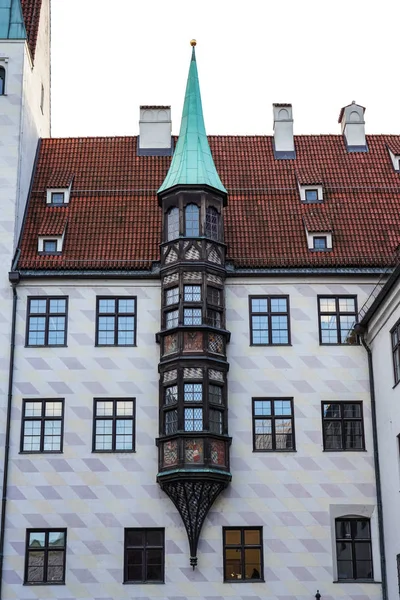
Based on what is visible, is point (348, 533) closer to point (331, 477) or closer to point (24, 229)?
point (331, 477)

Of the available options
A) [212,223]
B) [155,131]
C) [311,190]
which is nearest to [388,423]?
[212,223]

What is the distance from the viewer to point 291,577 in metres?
30.9

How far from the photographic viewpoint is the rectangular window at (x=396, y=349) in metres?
29.9

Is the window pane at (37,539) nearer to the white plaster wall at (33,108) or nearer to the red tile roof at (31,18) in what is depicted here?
the white plaster wall at (33,108)

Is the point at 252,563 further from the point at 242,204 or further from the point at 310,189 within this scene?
the point at 310,189

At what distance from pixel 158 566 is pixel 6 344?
8534 millimetres

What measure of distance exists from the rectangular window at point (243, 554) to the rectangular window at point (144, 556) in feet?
Answer: 6.52

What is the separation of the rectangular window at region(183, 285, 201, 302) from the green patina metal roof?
38.5 feet

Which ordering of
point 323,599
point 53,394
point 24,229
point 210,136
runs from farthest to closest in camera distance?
point 210,136, point 24,229, point 53,394, point 323,599

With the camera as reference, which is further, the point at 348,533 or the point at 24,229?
the point at 24,229

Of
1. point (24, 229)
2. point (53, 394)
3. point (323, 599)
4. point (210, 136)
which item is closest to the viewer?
point (323, 599)

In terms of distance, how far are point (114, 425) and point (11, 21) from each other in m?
15.7

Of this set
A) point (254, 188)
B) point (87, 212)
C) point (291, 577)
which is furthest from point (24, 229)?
point (291, 577)

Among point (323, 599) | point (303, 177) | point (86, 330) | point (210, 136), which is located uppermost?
point (210, 136)
